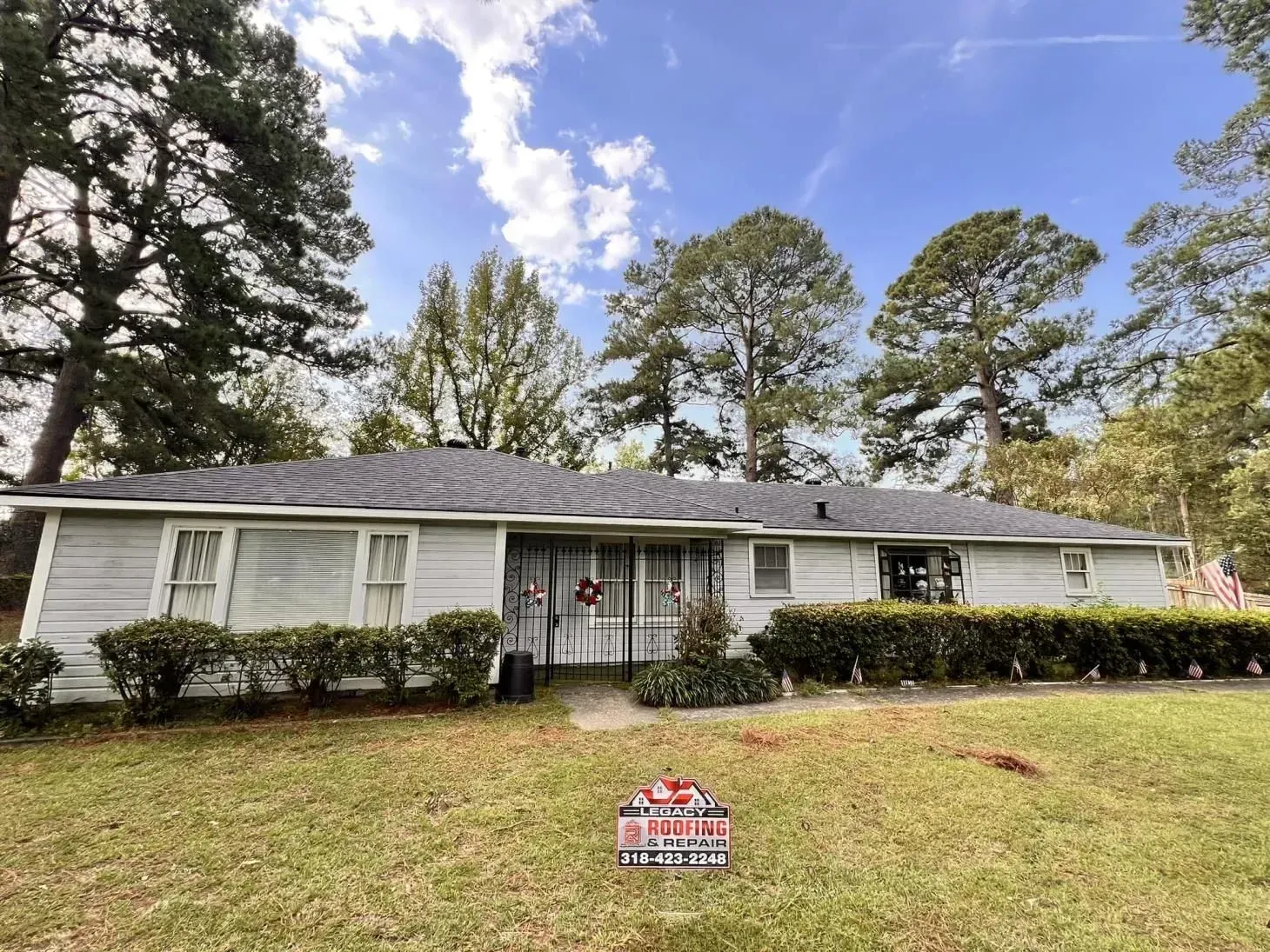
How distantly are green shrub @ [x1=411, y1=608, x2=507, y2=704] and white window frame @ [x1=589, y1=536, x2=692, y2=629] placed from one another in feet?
10.1

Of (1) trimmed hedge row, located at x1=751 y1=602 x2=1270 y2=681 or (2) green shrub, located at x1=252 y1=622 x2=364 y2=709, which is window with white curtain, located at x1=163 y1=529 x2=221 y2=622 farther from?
(1) trimmed hedge row, located at x1=751 y1=602 x2=1270 y2=681

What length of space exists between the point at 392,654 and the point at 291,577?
224 cm

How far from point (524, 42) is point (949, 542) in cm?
1329

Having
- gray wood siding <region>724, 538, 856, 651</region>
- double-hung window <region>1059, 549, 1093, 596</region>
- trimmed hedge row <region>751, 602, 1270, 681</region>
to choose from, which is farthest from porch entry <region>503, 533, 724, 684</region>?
double-hung window <region>1059, 549, 1093, 596</region>

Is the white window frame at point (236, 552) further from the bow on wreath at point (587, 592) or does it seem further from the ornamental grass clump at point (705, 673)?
the ornamental grass clump at point (705, 673)

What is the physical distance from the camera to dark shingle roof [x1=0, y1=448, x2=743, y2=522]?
23.5ft

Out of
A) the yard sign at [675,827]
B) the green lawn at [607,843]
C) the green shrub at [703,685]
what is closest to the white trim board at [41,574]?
the green lawn at [607,843]

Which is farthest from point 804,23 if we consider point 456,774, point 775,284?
point 456,774

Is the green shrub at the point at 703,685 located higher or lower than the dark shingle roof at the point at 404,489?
lower

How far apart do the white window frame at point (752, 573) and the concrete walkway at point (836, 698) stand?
254 cm

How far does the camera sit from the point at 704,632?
826cm

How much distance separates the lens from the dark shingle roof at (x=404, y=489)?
23.5ft

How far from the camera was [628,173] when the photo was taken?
623 inches

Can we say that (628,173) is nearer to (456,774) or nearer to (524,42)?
(524,42)
